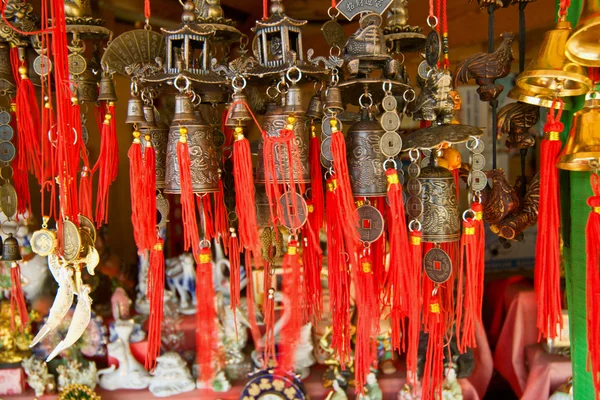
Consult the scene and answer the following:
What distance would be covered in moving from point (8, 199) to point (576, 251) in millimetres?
1773

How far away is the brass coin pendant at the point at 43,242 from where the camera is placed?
138 centimetres

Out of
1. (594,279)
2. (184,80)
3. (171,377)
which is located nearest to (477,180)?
(594,279)

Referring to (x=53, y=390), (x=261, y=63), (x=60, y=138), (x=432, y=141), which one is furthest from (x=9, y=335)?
(x=432, y=141)

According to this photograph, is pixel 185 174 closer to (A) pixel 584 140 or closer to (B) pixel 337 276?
(B) pixel 337 276

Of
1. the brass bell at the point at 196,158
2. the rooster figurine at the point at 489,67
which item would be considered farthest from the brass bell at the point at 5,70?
the rooster figurine at the point at 489,67

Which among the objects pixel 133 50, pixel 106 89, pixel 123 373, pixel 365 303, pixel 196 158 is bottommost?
pixel 123 373

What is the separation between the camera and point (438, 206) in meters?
1.41

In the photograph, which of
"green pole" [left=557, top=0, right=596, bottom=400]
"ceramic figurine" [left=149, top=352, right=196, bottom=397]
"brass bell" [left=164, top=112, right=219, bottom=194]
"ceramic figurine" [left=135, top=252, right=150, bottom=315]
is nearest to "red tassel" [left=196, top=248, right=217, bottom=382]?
"brass bell" [left=164, top=112, right=219, bottom=194]

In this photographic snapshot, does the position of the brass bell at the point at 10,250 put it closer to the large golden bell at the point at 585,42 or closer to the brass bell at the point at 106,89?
the brass bell at the point at 106,89

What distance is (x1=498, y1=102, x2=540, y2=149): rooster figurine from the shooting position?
62.8 inches

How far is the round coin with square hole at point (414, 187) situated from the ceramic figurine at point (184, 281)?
1521 millimetres

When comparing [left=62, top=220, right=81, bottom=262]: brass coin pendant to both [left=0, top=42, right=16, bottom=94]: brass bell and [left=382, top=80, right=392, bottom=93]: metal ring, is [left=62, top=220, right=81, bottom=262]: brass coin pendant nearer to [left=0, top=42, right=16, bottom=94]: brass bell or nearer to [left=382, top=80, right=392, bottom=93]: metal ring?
[left=0, top=42, right=16, bottom=94]: brass bell

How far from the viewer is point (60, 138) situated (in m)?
1.35

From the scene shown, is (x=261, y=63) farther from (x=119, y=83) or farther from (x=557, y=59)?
(x=119, y=83)
